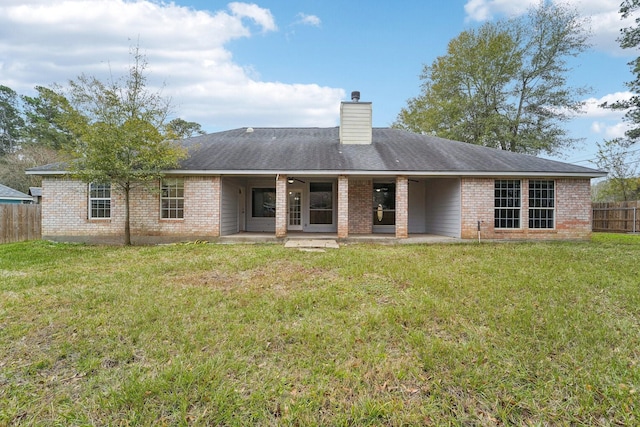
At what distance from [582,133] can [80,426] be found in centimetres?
2729

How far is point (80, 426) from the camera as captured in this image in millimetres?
2174

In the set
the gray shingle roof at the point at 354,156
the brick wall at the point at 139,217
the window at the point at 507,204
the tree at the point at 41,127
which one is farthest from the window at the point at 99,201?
the tree at the point at 41,127

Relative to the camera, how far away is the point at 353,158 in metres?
11.9

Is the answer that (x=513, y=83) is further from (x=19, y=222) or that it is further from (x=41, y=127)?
(x=41, y=127)

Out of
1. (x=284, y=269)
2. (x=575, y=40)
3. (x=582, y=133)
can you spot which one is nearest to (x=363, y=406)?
(x=284, y=269)

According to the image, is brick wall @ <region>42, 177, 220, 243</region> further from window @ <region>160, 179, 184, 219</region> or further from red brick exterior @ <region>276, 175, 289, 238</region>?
red brick exterior @ <region>276, 175, 289, 238</region>

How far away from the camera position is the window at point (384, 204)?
13.5 metres

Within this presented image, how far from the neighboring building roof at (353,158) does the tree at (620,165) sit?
41.2 ft

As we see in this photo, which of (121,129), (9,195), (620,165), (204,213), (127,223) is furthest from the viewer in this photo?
(9,195)

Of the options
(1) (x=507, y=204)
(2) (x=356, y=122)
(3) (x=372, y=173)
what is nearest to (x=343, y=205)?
(3) (x=372, y=173)

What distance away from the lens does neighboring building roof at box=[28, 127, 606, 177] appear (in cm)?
1079

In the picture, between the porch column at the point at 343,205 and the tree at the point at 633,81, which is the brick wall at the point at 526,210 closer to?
the porch column at the point at 343,205

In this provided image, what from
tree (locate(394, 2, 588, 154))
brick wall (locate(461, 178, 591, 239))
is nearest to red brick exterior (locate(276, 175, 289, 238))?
brick wall (locate(461, 178, 591, 239))

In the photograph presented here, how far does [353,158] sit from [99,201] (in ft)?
30.4
